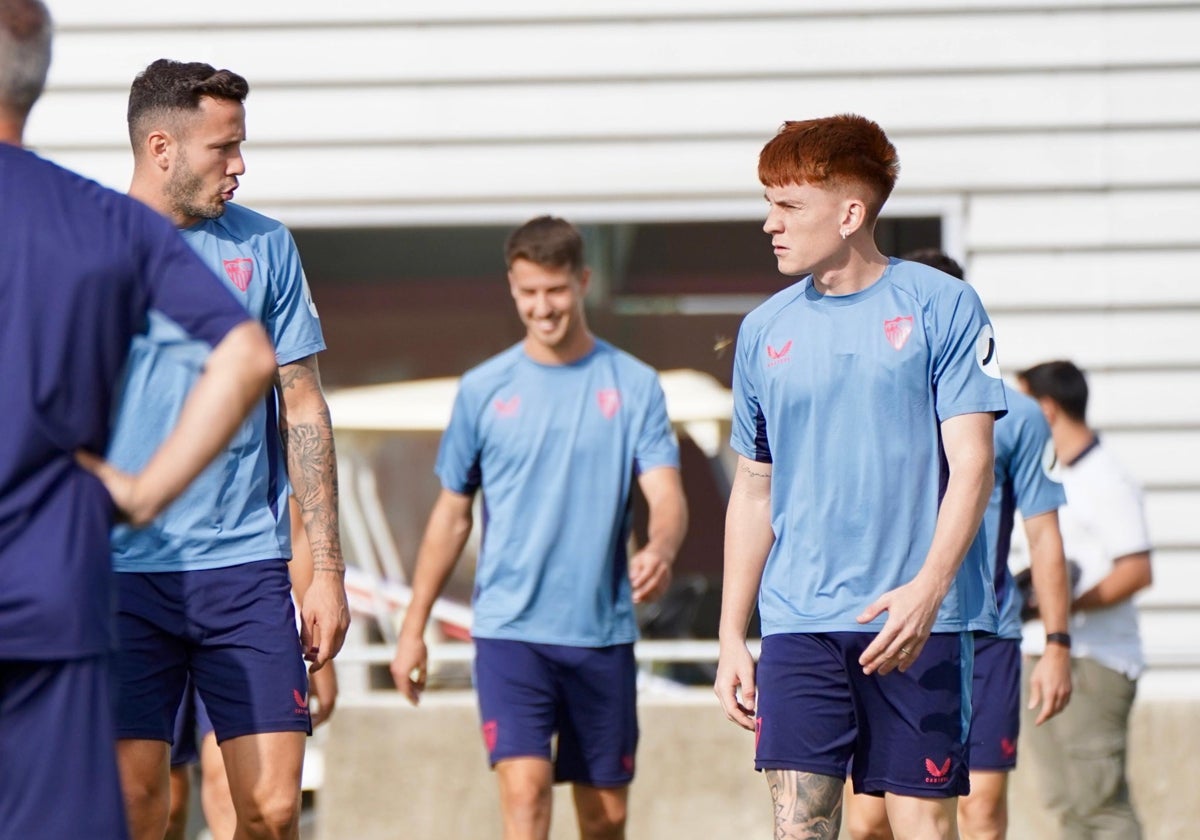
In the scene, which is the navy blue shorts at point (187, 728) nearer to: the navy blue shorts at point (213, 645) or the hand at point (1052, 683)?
the navy blue shorts at point (213, 645)

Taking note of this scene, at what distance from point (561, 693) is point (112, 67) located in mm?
3641

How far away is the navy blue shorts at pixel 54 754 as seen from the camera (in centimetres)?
304

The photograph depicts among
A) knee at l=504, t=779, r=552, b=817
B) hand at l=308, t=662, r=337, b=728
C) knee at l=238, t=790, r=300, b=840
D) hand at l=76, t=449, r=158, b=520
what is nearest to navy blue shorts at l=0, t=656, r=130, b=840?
hand at l=76, t=449, r=158, b=520

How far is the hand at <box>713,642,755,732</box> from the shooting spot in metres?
4.92

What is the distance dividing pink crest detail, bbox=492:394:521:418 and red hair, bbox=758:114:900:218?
2.06 metres

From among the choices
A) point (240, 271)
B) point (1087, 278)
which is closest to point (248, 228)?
point (240, 271)

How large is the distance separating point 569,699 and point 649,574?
554 mm

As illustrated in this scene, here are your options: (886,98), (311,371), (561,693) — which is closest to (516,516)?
(561,693)

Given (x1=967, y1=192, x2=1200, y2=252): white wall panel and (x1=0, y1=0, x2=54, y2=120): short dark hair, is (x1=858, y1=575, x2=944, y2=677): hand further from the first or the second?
(x1=967, y1=192, x2=1200, y2=252): white wall panel

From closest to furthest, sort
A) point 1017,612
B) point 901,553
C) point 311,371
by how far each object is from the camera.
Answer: point 901,553 < point 311,371 < point 1017,612

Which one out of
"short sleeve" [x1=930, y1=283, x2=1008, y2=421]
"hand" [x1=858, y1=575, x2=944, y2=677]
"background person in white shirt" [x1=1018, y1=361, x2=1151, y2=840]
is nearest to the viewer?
"hand" [x1=858, y1=575, x2=944, y2=677]

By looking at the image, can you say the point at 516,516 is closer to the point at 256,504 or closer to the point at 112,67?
the point at 256,504

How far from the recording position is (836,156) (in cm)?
483

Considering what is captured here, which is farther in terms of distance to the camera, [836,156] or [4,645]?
[836,156]
